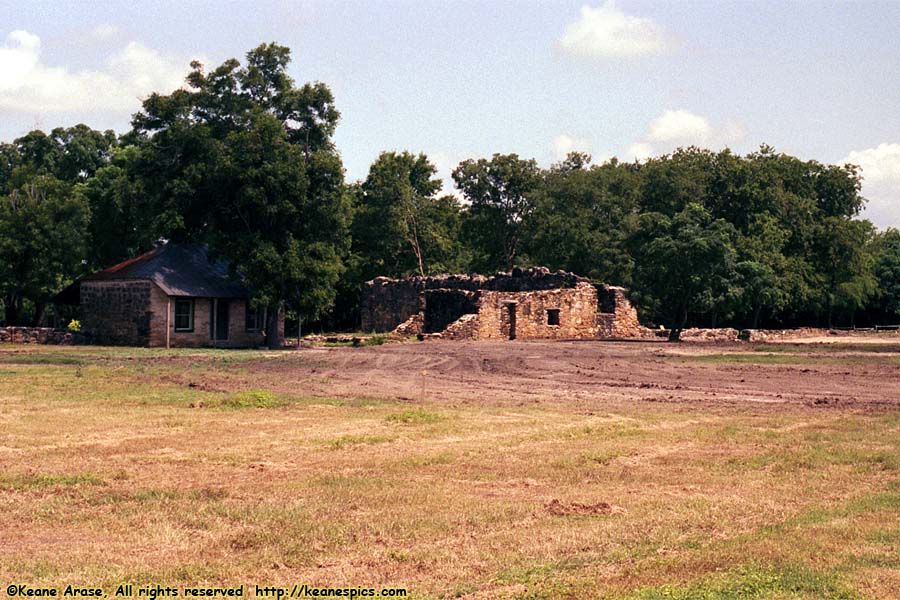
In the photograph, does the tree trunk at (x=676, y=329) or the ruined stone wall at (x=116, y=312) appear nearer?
the ruined stone wall at (x=116, y=312)

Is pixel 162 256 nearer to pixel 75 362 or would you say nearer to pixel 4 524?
pixel 75 362

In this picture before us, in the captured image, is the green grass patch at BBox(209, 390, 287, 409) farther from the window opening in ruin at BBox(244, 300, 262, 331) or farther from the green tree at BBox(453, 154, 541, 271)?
the green tree at BBox(453, 154, 541, 271)

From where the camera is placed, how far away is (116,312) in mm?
41719

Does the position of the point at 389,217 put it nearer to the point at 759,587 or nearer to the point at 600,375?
the point at 600,375

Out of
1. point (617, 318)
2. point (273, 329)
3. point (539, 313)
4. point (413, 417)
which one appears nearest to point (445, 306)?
point (539, 313)

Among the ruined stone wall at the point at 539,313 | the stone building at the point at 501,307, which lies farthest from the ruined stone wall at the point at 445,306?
the ruined stone wall at the point at 539,313

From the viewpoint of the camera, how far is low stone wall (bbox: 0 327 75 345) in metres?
40.7

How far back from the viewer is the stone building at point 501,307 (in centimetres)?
4941

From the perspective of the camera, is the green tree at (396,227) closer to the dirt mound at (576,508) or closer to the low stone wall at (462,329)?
the low stone wall at (462,329)

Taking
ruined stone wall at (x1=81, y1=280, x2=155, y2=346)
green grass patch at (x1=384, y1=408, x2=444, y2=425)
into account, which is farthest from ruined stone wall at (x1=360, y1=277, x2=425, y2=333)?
green grass patch at (x1=384, y1=408, x2=444, y2=425)

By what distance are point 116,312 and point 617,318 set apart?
25.5 metres

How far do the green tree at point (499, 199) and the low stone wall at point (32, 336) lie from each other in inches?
1484

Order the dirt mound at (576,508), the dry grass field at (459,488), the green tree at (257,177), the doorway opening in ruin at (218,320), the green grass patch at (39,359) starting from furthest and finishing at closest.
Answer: the doorway opening in ruin at (218,320)
the green tree at (257,177)
the green grass patch at (39,359)
the dirt mound at (576,508)
the dry grass field at (459,488)

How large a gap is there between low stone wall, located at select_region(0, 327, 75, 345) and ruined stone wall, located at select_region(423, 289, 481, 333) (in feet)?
58.9
